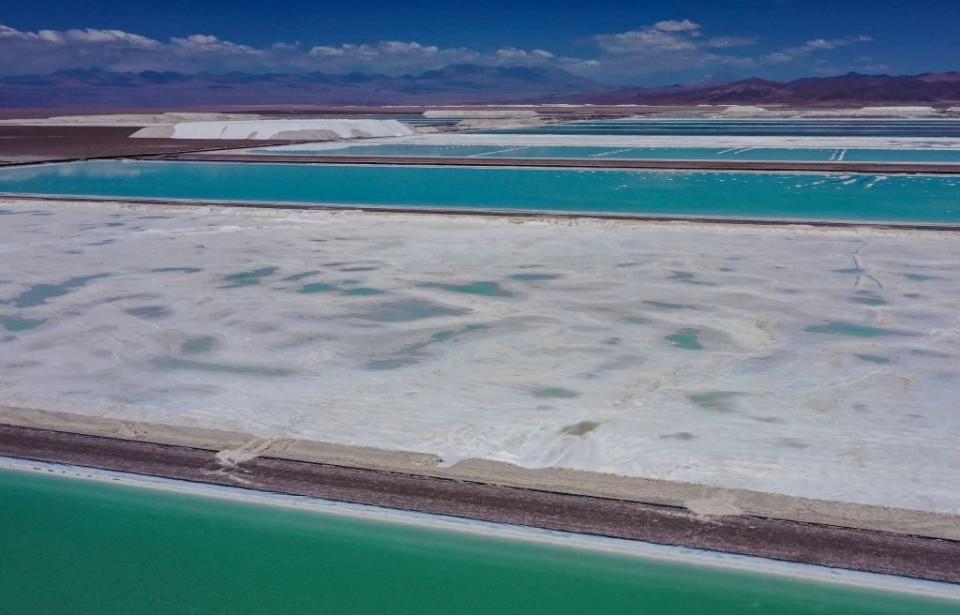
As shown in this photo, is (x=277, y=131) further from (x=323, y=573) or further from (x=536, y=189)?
(x=323, y=573)

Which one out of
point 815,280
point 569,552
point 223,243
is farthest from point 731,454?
point 223,243

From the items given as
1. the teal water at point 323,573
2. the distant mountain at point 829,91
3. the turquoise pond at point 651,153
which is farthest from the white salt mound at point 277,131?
the distant mountain at point 829,91

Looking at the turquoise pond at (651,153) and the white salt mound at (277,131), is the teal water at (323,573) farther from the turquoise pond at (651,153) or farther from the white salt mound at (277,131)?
the white salt mound at (277,131)

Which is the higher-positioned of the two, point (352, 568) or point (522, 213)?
point (522, 213)

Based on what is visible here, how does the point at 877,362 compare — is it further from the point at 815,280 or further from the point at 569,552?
the point at 569,552

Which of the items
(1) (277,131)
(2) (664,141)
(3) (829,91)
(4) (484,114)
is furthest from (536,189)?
(3) (829,91)

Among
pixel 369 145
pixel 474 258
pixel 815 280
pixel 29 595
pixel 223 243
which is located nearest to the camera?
pixel 29 595

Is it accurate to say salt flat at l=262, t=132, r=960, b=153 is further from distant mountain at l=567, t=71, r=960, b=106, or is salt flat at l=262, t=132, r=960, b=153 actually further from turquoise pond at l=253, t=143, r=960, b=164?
distant mountain at l=567, t=71, r=960, b=106
